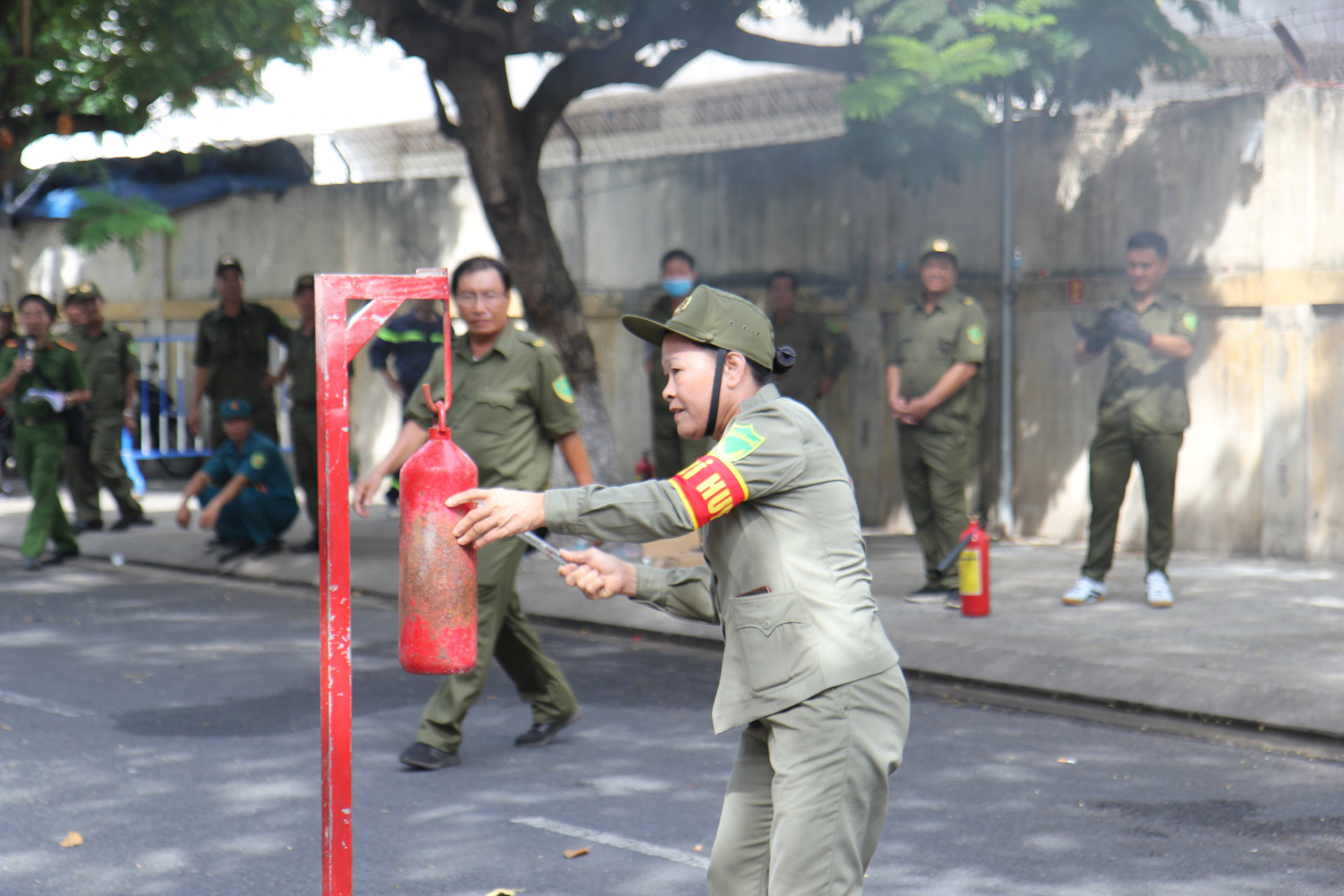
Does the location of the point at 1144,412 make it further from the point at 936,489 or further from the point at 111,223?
the point at 111,223

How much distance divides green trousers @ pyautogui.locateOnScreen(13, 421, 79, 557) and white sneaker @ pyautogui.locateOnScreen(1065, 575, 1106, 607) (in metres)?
6.96

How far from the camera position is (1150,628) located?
25.4 feet

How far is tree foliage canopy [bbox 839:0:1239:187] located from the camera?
9125mm

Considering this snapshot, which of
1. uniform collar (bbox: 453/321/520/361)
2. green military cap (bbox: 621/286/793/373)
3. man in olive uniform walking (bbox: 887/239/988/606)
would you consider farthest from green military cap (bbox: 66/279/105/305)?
green military cap (bbox: 621/286/793/373)

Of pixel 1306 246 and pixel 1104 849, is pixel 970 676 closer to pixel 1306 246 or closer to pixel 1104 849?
pixel 1104 849

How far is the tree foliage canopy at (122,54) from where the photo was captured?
9992 millimetres

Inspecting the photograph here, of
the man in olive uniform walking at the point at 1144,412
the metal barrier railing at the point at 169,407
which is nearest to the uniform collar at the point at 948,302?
the man in olive uniform walking at the point at 1144,412

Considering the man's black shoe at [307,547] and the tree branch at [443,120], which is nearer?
the tree branch at [443,120]

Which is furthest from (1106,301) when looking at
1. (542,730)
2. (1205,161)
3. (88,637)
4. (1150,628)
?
(88,637)

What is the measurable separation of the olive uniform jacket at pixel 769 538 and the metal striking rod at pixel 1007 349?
811 cm

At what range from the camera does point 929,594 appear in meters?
8.86

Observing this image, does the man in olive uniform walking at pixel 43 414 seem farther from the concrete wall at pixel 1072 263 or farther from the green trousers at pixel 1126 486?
the green trousers at pixel 1126 486

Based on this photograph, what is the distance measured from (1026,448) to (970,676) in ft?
14.4

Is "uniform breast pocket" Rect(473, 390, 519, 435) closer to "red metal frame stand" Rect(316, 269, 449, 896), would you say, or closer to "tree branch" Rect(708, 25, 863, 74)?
"red metal frame stand" Rect(316, 269, 449, 896)
